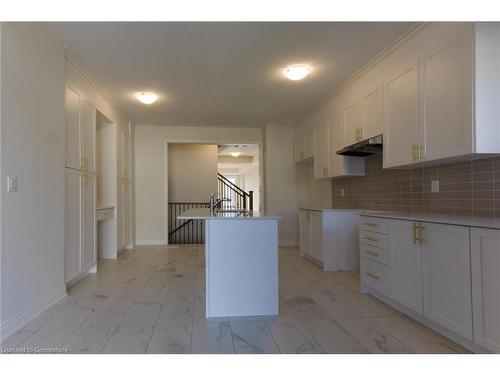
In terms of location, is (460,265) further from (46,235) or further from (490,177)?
(46,235)

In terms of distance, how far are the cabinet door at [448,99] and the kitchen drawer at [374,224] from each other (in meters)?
0.68

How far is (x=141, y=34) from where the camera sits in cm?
308

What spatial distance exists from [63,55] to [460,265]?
12.7ft

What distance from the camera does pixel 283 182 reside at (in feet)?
22.3

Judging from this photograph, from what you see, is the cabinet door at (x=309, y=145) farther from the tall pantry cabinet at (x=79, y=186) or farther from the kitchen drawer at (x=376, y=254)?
the tall pantry cabinet at (x=79, y=186)

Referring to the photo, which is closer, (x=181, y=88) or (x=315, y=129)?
(x=181, y=88)

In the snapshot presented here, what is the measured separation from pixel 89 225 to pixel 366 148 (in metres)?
3.49

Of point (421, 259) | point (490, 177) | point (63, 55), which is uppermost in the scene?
point (63, 55)

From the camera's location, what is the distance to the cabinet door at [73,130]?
3.49 metres

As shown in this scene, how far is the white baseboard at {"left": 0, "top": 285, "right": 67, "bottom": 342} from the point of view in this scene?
7.57 feet

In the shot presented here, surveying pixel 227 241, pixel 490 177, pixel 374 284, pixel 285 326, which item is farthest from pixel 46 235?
pixel 490 177

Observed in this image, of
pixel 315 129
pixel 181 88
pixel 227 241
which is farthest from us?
pixel 315 129

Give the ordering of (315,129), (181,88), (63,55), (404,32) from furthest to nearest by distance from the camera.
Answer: (315,129) < (181,88) < (63,55) < (404,32)

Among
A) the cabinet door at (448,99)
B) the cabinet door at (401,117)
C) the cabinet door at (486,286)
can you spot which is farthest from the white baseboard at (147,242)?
the cabinet door at (486,286)
